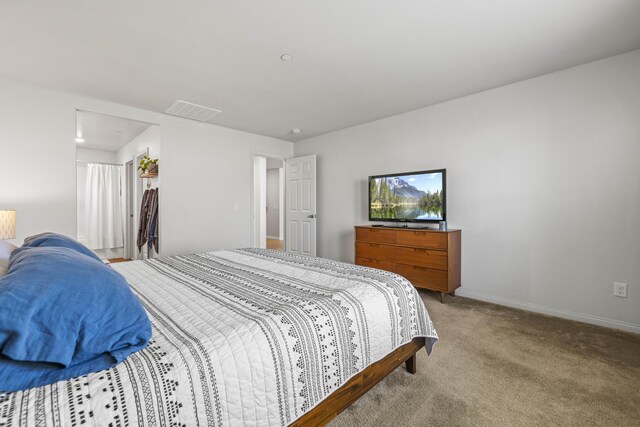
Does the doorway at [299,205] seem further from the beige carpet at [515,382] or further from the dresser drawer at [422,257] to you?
the beige carpet at [515,382]

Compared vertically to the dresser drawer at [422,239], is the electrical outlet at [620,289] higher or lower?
lower

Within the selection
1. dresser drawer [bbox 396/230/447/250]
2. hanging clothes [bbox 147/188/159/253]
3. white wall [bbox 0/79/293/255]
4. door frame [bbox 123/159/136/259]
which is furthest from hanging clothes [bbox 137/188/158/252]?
dresser drawer [bbox 396/230/447/250]

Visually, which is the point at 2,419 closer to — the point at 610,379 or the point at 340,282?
the point at 340,282

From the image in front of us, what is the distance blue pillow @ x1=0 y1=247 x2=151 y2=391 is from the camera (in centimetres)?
73

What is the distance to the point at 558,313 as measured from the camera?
2820mm

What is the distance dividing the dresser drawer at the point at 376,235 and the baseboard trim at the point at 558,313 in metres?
1.02

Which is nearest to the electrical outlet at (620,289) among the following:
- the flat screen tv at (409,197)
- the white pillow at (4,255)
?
the flat screen tv at (409,197)

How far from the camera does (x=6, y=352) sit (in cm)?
70

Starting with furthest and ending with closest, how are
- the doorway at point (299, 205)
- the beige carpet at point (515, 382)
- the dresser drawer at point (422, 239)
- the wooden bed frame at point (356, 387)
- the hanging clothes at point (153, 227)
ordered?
the doorway at point (299, 205), the hanging clothes at point (153, 227), the dresser drawer at point (422, 239), the beige carpet at point (515, 382), the wooden bed frame at point (356, 387)

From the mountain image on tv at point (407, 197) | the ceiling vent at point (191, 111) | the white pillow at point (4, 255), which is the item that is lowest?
the white pillow at point (4, 255)

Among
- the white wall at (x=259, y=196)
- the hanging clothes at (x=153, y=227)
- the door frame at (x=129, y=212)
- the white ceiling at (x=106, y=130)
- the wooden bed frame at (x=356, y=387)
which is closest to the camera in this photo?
the wooden bed frame at (x=356, y=387)

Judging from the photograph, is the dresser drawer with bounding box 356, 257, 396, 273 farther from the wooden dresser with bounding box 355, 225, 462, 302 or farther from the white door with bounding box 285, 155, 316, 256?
the white door with bounding box 285, 155, 316, 256

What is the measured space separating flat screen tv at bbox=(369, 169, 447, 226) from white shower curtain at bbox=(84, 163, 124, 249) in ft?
17.9

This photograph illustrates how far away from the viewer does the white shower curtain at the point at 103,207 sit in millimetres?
6051
